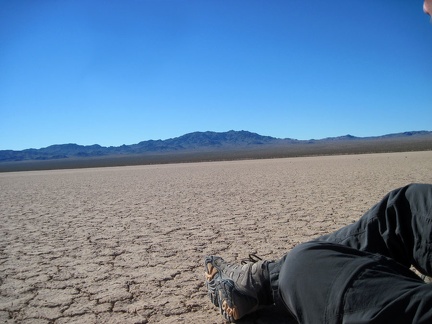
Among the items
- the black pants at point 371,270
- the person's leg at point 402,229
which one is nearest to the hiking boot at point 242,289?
the black pants at point 371,270

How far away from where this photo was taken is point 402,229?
36.6 inches

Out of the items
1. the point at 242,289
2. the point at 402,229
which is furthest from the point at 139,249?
the point at 402,229

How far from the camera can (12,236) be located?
11.1ft

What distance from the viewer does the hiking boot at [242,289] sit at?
1159 mm

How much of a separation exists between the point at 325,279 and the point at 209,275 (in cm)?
80

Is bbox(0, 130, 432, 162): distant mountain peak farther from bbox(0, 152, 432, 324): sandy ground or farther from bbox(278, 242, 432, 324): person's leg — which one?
bbox(278, 242, 432, 324): person's leg

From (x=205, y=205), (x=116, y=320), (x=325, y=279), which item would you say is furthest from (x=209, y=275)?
(x=205, y=205)

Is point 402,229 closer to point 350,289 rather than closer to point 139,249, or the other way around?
point 350,289

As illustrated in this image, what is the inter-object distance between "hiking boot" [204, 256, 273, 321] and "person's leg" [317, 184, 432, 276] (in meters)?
0.34

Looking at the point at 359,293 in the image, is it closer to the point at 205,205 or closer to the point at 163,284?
the point at 163,284

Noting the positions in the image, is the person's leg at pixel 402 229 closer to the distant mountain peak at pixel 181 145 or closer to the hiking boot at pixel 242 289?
the hiking boot at pixel 242 289

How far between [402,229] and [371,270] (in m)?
0.26

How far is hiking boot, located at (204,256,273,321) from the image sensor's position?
116cm

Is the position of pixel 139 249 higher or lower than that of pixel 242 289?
lower
